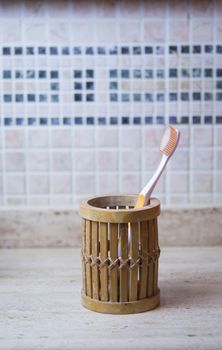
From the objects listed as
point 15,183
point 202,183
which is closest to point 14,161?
point 15,183

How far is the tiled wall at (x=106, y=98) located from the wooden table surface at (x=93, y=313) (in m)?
0.17

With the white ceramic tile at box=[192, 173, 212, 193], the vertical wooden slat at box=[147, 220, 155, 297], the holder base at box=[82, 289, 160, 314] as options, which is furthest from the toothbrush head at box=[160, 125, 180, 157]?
the white ceramic tile at box=[192, 173, 212, 193]

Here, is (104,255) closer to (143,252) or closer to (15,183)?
(143,252)

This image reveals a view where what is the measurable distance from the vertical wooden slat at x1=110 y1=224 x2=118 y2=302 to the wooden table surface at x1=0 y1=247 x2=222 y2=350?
0.12 ft

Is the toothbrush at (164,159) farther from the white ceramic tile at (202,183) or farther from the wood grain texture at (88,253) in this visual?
the white ceramic tile at (202,183)

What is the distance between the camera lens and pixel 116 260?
0.79 m

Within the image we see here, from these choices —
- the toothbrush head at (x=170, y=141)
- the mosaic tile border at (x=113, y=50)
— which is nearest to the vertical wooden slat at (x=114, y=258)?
the toothbrush head at (x=170, y=141)

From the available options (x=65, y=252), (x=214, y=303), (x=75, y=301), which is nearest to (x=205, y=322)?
(x=214, y=303)

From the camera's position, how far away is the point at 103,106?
1.15 meters

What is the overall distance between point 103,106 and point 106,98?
A: 0.06 feet

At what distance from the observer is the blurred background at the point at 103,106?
3.73 feet

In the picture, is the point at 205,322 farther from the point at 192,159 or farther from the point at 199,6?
the point at 199,6

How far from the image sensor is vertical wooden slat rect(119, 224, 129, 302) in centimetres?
78

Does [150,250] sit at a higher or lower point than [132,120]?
lower
